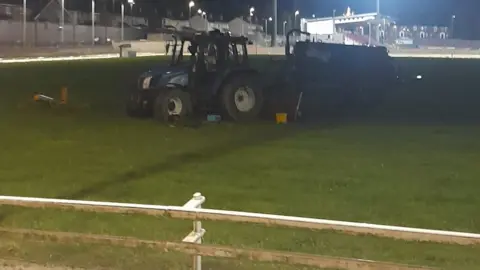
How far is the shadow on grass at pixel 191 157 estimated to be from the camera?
11.2 m

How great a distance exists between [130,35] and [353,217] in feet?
379

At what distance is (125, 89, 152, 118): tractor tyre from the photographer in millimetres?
19812

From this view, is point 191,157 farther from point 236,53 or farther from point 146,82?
point 146,82

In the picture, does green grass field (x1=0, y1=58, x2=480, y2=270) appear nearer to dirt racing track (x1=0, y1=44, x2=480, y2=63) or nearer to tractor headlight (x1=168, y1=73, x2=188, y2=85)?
tractor headlight (x1=168, y1=73, x2=188, y2=85)

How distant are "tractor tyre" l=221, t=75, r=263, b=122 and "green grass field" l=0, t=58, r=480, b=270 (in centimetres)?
68

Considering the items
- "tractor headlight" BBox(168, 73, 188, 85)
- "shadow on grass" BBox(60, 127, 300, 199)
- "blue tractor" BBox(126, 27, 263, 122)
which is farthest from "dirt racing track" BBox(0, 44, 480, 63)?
"shadow on grass" BBox(60, 127, 300, 199)

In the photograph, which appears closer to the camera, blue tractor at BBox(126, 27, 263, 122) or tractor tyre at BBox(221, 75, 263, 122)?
blue tractor at BBox(126, 27, 263, 122)

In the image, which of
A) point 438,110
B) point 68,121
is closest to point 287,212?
point 68,121

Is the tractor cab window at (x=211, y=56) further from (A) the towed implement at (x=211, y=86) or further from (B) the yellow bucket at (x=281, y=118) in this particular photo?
(B) the yellow bucket at (x=281, y=118)

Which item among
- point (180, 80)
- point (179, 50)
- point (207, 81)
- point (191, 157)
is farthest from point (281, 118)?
point (191, 157)

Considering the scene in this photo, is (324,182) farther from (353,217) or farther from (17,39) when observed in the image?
(17,39)

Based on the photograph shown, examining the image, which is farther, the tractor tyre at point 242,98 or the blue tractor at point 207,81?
the tractor tyre at point 242,98

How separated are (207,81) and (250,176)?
7.18 m

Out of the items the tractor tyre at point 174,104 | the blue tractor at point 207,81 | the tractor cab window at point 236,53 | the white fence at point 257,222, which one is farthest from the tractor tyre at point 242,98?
the white fence at point 257,222
